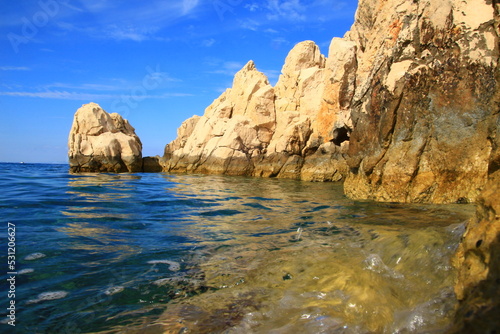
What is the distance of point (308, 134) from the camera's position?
2528 centimetres

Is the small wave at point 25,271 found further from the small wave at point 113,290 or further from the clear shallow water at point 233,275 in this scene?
the small wave at point 113,290

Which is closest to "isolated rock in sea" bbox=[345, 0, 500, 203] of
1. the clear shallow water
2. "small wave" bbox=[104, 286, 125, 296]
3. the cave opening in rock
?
the clear shallow water

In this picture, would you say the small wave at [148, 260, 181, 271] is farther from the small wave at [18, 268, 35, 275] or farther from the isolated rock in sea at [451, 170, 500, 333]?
the isolated rock in sea at [451, 170, 500, 333]

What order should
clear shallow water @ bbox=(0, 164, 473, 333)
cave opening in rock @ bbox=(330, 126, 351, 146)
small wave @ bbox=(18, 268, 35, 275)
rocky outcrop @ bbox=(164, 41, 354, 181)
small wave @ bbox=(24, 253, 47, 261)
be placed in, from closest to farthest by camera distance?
clear shallow water @ bbox=(0, 164, 473, 333), small wave @ bbox=(18, 268, 35, 275), small wave @ bbox=(24, 253, 47, 261), cave opening in rock @ bbox=(330, 126, 351, 146), rocky outcrop @ bbox=(164, 41, 354, 181)

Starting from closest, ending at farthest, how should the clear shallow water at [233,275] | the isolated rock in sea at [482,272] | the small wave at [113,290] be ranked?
the isolated rock in sea at [482,272]
the clear shallow water at [233,275]
the small wave at [113,290]

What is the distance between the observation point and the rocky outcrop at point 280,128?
2286 centimetres

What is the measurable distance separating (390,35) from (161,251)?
10.4 meters

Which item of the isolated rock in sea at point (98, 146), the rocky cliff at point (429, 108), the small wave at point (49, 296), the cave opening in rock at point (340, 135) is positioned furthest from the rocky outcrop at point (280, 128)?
the small wave at point (49, 296)

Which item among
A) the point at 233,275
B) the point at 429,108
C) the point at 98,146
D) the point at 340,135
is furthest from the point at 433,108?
the point at 98,146

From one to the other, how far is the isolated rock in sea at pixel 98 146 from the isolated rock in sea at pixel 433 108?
73.9 feet

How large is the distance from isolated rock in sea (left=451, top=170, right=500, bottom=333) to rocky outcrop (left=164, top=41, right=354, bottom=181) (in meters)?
17.5

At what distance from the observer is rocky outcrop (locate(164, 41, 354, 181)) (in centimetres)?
2286

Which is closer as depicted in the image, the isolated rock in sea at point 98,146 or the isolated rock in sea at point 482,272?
the isolated rock in sea at point 482,272

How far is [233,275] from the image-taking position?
404cm
